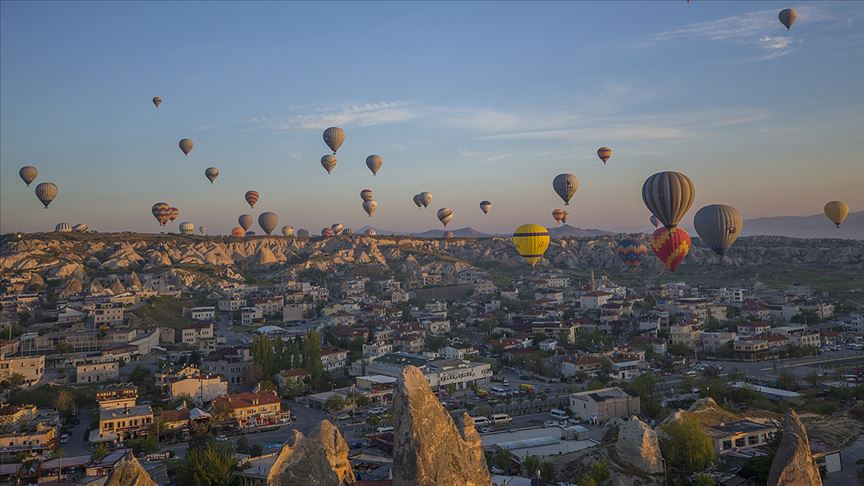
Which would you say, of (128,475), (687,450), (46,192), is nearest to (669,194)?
(687,450)

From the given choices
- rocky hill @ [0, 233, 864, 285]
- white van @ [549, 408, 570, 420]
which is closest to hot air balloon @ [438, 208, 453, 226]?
rocky hill @ [0, 233, 864, 285]

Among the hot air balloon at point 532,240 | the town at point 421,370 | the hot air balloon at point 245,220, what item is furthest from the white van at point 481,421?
the hot air balloon at point 245,220

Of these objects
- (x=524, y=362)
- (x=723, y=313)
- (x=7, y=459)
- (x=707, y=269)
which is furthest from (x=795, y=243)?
(x=7, y=459)

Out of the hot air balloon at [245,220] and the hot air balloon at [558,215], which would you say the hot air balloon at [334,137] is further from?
the hot air balloon at [245,220]

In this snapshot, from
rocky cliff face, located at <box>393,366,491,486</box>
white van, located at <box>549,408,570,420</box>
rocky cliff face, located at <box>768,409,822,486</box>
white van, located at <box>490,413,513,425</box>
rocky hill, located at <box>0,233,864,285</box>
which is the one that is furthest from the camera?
rocky hill, located at <box>0,233,864,285</box>

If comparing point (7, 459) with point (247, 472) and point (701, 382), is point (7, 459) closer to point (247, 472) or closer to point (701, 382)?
point (247, 472)

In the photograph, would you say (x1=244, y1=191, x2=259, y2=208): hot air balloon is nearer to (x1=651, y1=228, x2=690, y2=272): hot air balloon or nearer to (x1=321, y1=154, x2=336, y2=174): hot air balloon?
(x1=321, y1=154, x2=336, y2=174): hot air balloon
